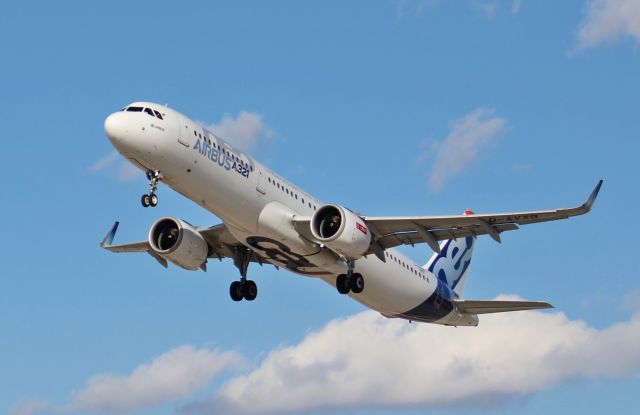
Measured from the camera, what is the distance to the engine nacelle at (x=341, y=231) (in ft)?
139

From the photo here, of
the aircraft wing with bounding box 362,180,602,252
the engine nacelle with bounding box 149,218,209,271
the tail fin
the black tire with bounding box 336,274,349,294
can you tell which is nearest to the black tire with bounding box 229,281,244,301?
the engine nacelle with bounding box 149,218,209,271

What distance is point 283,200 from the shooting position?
141 feet

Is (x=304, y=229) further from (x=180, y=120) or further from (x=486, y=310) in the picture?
(x=486, y=310)

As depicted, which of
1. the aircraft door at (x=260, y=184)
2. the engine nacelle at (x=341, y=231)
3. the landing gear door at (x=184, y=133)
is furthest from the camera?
the engine nacelle at (x=341, y=231)

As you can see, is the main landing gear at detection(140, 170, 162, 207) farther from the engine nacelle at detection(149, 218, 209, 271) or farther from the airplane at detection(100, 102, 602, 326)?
the engine nacelle at detection(149, 218, 209, 271)

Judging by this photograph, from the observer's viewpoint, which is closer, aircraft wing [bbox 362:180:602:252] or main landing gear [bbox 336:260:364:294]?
aircraft wing [bbox 362:180:602:252]

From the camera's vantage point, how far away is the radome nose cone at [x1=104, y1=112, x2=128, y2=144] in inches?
1526

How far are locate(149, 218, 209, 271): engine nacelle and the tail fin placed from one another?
1213 cm

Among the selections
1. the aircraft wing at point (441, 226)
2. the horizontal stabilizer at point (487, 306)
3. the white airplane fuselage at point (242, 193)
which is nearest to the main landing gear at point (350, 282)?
the white airplane fuselage at point (242, 193)

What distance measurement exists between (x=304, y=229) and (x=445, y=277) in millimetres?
13672

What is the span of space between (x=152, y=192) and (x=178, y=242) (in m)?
6.94

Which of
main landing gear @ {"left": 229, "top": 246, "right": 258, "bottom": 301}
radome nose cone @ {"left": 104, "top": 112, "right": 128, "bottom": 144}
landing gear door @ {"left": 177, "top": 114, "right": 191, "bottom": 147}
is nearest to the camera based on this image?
radome nose cone @ {"left": 104, "top": 112, "right": 128, "bottom": 144}

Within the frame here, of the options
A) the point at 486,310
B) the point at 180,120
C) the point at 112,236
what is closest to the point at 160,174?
the point at 180,120

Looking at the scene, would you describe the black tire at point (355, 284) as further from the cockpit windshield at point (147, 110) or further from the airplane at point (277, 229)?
the cockpit windshield at point (147, 110)
